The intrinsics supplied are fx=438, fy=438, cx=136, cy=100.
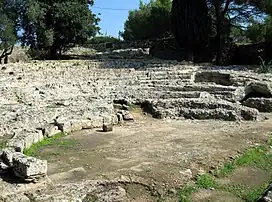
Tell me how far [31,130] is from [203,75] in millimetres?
10734

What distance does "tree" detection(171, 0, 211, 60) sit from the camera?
2648cm

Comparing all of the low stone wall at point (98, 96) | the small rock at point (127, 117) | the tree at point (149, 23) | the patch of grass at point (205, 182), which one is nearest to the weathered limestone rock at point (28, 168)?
the low stone wall at point (98, 96)

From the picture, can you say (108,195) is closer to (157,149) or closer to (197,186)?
(197,186)

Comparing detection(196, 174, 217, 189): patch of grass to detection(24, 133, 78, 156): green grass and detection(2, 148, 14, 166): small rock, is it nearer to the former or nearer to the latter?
detection(24, 133, 78, 156): green grass

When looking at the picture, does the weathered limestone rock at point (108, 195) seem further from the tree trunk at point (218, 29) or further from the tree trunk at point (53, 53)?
the tree trunk at point (53, 53)

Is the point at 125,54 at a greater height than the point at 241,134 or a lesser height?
greater

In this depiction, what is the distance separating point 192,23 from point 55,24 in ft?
27.0

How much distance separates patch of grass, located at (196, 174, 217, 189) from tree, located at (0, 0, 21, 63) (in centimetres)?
1669

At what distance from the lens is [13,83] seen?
1748cm

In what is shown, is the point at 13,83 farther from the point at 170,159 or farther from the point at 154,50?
the point at 154,50

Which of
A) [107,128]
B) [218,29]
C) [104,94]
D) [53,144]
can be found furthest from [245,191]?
[218,29]

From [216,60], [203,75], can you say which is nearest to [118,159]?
[203,75]

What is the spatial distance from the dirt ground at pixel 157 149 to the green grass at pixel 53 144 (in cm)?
9

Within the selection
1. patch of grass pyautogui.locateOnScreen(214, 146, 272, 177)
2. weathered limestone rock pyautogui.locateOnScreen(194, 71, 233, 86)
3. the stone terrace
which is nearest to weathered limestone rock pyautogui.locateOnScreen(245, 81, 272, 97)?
the stone terrace
